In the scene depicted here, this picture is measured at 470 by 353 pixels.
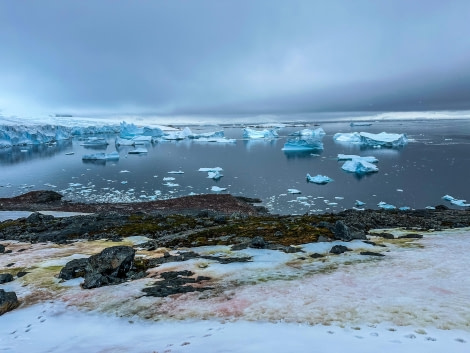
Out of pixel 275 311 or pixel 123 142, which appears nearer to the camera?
pixel 275 311

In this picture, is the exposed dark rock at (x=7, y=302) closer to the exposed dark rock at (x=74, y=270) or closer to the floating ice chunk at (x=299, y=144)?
the exposed dark rock at (x=74, y=270)

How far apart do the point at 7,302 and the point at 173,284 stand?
408cm

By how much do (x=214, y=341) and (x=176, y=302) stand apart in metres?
2.17

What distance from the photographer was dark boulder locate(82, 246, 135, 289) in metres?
9.77

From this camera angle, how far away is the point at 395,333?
5977 millimetres

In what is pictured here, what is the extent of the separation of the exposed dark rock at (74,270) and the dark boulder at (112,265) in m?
0.49

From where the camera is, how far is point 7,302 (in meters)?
8.21

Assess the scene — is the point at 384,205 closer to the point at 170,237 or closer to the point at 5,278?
the point at 170,237

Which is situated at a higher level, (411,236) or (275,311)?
(275,311)

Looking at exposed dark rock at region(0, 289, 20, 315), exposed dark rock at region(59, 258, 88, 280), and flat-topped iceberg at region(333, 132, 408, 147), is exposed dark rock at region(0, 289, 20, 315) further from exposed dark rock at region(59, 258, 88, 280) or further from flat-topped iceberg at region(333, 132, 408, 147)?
flat-topped iceberg at region(333, 132, 408, 147)

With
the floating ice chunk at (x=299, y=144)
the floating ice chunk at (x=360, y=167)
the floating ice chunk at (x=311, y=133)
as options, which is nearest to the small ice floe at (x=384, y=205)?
the floating ice chunk at (x=360, y=167)

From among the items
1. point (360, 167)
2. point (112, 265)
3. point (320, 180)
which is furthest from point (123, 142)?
point (112, 265)

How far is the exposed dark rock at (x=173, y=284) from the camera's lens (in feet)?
27.9

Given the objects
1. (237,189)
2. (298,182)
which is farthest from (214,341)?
(298,182)
